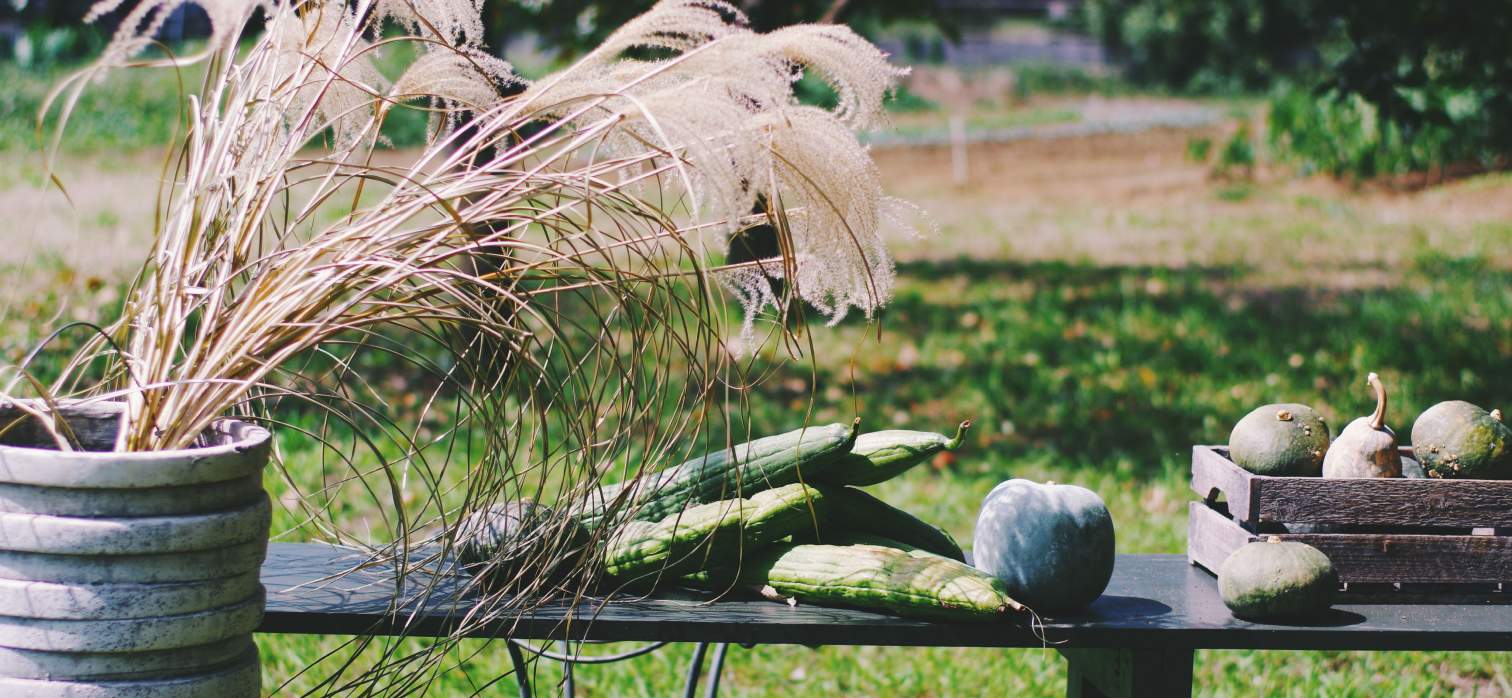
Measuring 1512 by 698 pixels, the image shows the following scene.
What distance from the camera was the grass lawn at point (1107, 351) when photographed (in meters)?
3.49

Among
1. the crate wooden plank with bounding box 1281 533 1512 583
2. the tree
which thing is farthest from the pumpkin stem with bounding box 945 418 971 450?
the tree

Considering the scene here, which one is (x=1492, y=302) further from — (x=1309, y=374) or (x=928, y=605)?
(x=928, y=605)

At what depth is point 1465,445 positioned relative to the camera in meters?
2.17

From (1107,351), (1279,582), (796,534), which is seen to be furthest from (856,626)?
(1107,351)

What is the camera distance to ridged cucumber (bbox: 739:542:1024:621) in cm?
194

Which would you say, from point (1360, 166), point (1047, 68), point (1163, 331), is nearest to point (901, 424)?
point (1163, 331)

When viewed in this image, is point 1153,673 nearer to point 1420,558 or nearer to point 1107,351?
point 1420,558

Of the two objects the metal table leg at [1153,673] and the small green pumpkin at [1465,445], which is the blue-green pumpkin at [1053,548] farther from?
the small green pumpkin at [1465,445]

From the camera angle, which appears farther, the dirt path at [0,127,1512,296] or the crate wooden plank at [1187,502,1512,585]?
the dirt path at [0,127,1512,296]

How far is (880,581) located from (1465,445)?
0.97m

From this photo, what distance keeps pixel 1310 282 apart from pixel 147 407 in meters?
8.07

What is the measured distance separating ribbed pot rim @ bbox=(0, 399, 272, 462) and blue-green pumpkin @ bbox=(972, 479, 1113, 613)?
1045mm

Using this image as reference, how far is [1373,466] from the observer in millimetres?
2174

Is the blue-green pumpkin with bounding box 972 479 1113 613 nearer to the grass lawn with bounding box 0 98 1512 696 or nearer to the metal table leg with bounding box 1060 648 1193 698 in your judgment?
the metal table leg with bounding box 1060 648 1193 698
